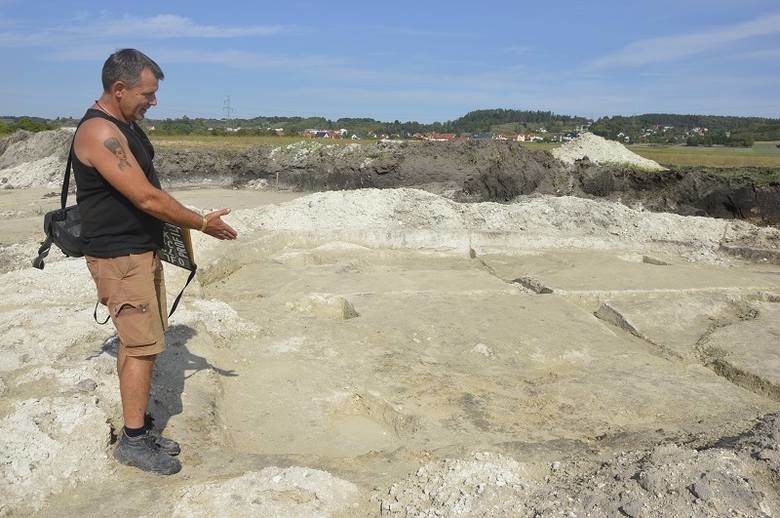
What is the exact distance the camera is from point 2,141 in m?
27.1

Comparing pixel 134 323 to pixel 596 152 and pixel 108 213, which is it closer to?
pixel 108 213

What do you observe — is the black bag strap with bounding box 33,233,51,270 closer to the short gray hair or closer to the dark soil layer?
the short gray hair

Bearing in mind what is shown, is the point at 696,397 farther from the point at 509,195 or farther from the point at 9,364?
the point at 509,195

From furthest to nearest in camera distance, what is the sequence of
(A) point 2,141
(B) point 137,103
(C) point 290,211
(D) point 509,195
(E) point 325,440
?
(A) point 2,141 < (D) point 509,195 < (C) point 290,211 < (E) point 325,440 < (B) point 137,103

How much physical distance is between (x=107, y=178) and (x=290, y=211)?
8038 millimetres

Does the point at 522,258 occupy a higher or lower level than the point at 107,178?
lower

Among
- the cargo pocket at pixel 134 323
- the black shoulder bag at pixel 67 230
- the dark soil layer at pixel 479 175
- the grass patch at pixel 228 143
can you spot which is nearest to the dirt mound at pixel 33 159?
the dark soil layer at pixel 479 175

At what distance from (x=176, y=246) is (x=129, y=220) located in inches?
15.2

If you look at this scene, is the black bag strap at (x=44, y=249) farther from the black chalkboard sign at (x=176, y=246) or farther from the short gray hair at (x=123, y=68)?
the short gray hair at (x=123, y=68)

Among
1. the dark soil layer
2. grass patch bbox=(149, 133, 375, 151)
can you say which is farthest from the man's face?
grass patch bbox=(149, 133, 375, 151)

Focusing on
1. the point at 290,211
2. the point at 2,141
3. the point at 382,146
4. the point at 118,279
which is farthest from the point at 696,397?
the point at 2,141

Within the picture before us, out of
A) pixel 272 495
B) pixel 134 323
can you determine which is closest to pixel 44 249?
pixel 134 323

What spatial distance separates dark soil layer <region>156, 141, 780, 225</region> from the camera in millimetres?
14438

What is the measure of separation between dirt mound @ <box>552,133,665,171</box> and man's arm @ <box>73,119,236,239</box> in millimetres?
19019
